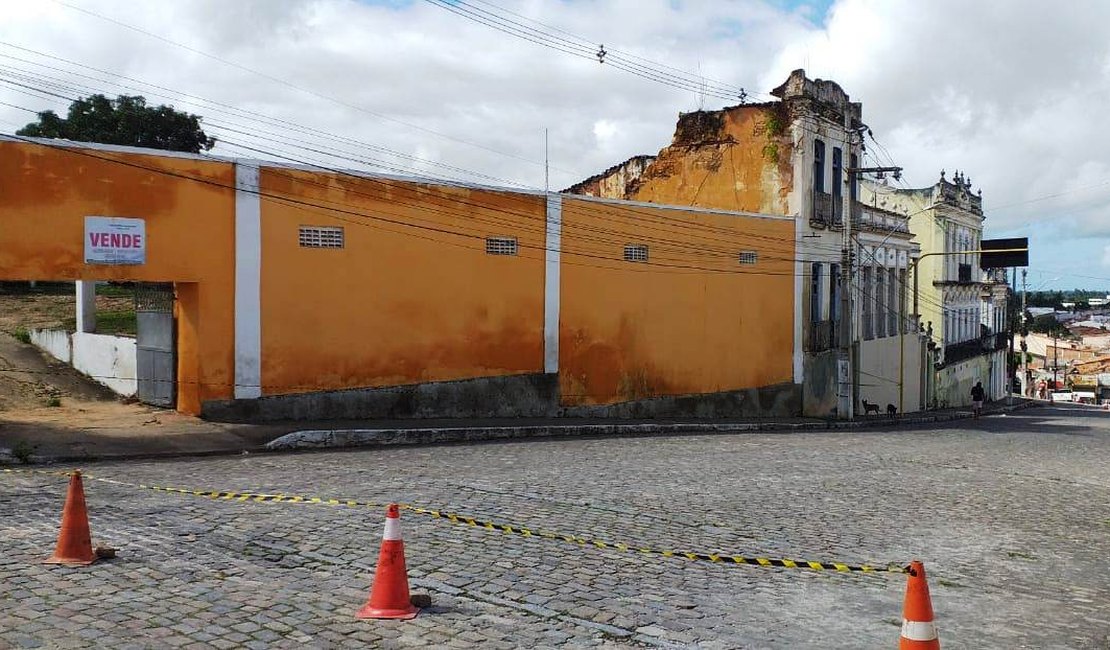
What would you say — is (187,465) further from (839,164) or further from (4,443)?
(839,164)


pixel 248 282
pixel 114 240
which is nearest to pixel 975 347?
pixel 248 282

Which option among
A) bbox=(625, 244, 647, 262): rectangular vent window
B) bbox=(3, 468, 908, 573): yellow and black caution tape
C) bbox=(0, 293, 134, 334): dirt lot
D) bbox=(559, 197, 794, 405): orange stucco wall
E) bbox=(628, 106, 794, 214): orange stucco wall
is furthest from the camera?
bbox=(628, 106, 794, 214): orange stucco wall

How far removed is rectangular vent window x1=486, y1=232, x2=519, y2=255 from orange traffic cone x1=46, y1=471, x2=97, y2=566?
13223 mm

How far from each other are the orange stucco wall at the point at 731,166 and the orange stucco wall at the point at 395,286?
1021 centimetres

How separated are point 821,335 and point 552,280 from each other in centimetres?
1125

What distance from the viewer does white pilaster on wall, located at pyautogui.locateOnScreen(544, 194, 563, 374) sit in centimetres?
2059

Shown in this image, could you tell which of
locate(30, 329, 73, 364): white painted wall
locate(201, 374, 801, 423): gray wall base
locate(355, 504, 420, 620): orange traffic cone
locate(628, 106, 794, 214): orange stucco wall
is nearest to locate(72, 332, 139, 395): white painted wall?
locate(30, 329, 73, 364): white painted wall

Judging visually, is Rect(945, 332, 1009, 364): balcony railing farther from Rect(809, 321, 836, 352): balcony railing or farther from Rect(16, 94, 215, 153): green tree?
Rect(16, 94, 215, 153): green tree

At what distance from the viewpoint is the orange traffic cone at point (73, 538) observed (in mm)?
6719

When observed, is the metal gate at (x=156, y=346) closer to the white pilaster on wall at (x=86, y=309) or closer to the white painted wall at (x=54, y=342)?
the white pilaster on wall at (x=86, y=309)

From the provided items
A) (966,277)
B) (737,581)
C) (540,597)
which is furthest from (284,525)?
(966,277)

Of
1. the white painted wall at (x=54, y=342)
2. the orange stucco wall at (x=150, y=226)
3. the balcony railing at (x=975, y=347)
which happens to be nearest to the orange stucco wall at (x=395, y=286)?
the orange stucco wall at (x=150, y=226)

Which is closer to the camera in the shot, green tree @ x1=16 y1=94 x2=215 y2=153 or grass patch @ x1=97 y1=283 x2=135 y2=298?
grass patch @ x1=97 y1=283 x2=135 y2=298

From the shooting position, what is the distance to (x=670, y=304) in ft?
76.4
